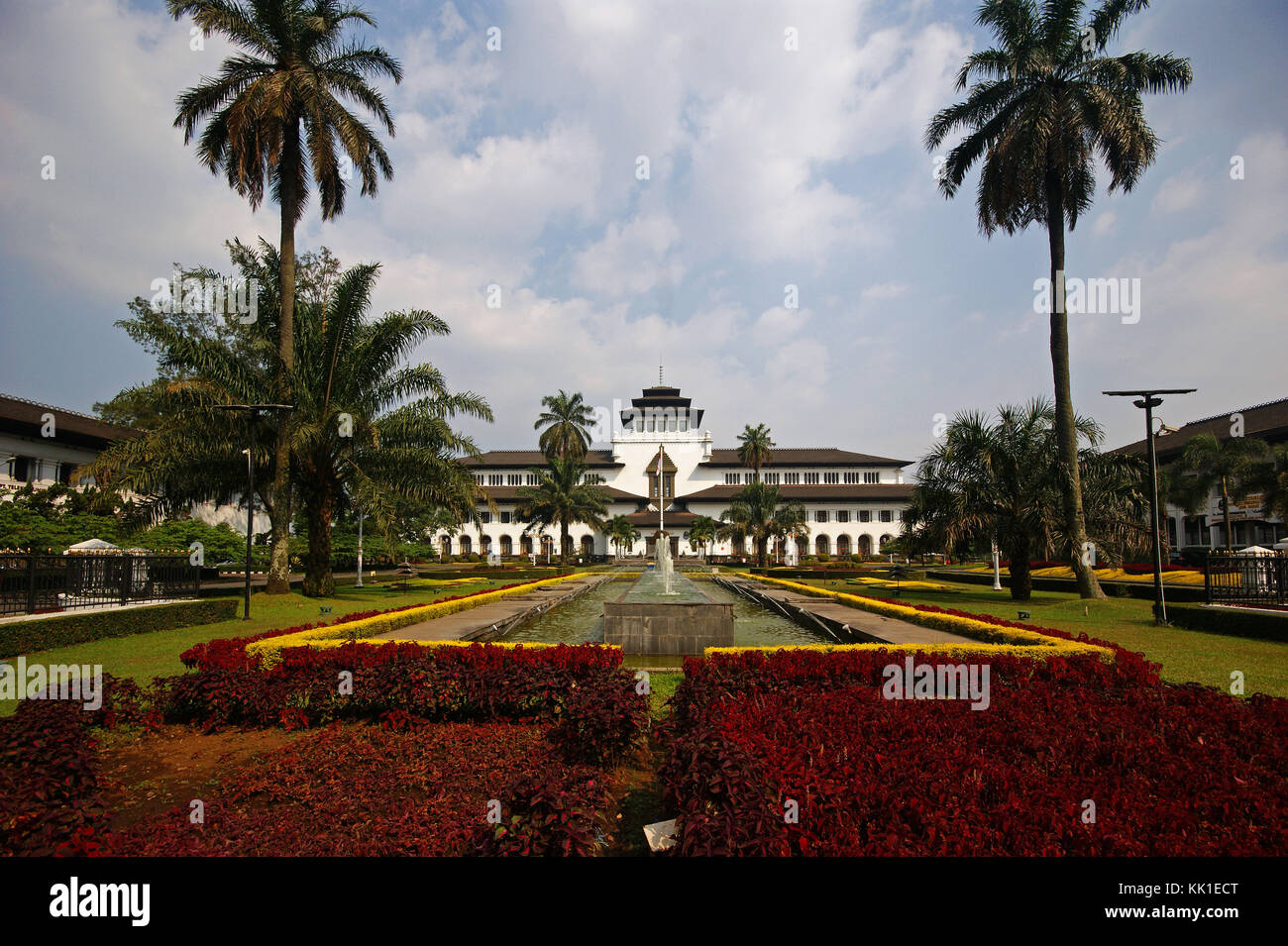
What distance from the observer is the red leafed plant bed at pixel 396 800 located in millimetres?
3348

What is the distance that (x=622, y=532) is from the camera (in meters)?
58.5

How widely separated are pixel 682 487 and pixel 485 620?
2138 inches

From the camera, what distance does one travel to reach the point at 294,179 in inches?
788

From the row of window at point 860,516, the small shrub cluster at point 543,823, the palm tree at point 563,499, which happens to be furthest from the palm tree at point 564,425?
the small shrub cluster at point 543,823

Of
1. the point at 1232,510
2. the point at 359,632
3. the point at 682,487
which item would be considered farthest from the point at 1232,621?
the point at 682,487

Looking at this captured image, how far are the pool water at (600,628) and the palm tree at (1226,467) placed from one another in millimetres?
29587

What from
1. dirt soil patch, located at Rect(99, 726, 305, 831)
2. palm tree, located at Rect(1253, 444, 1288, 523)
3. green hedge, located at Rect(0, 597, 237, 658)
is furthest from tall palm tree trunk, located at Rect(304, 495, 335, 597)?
palm tree, located at Rect(1253, 444, 1288, 523)

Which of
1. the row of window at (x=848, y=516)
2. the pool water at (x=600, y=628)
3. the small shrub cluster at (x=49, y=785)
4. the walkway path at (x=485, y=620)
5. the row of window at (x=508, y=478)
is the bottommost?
the pool water at (x=600, y=628)

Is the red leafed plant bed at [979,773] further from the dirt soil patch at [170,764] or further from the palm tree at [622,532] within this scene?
the palm tree at [622,532]

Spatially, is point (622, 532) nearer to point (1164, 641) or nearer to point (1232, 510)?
point (1232, 510)

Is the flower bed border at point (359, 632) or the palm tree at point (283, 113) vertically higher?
the palm tree at point (283, 113)

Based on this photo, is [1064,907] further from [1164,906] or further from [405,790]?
[405,790]

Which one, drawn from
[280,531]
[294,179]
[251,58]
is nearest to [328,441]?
[280,531]

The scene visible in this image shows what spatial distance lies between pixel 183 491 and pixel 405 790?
16946 mm
